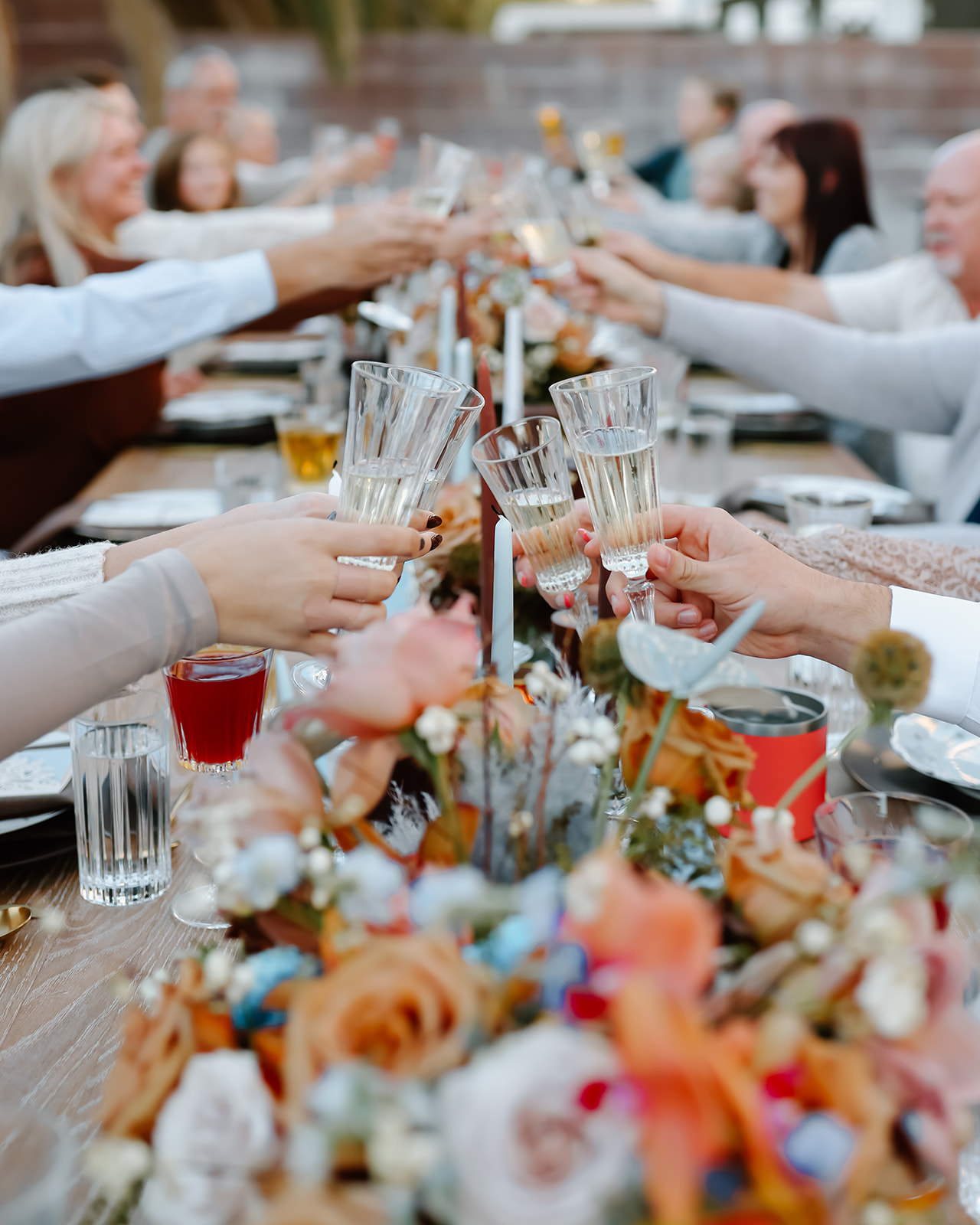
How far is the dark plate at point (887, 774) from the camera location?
105 cm

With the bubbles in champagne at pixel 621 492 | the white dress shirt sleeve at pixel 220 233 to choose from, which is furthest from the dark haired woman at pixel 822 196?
the bubbles in champagne at pixel 621 492

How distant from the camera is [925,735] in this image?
1.15 m

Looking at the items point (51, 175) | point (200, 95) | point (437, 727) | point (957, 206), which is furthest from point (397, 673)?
point (200, 95)

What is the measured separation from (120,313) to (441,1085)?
2.07 meters

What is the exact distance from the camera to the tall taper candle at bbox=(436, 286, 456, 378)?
81.8 inches

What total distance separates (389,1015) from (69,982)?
0.51 metres

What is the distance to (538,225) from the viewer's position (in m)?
2.37

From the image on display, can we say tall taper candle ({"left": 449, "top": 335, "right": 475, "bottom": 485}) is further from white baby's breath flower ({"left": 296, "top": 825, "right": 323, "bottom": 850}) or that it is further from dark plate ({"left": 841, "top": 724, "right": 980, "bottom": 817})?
white baby's breath flower ({"left": 296, "top": 825, "right": 323, "bottom": 850})

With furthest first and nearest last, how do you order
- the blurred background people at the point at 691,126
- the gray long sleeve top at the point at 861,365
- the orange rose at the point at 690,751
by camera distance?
1. the blurred background people at the point at 691,126
2. the gray long sleeve top at the point at 861,365
3. the orange rose at the point at 690,751

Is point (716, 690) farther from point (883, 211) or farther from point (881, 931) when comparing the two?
point (883, 211)

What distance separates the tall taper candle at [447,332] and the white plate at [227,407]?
1.45 feet

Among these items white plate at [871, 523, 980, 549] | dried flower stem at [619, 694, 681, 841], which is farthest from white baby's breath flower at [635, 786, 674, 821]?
white plate at [871, 523, 980, 549]

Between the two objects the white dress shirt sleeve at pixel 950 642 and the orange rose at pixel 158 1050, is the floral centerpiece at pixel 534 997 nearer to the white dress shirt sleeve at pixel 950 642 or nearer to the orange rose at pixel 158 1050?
the orange rose at pixel 158 1050

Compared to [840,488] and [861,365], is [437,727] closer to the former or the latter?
[840,488]
